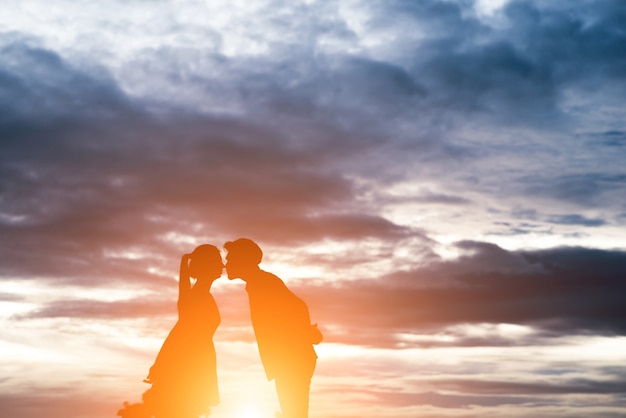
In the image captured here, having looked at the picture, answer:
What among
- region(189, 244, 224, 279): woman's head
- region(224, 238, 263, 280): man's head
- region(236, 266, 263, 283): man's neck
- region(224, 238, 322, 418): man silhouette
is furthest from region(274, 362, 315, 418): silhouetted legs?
region(189, 244, 224, 279): woman's head

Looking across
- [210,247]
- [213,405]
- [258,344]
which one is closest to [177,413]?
[213,405]

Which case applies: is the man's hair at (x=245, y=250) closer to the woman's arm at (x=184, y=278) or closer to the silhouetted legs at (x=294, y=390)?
the woman's arm at (x=184, y=278)

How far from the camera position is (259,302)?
123ft

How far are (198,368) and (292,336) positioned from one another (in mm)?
3748

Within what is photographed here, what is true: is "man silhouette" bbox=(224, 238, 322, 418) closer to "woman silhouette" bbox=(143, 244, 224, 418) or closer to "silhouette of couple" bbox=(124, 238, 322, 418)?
"silhouette of couple" bbox=(124, 238, 322, 418)

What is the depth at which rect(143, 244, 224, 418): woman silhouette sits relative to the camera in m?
37.0

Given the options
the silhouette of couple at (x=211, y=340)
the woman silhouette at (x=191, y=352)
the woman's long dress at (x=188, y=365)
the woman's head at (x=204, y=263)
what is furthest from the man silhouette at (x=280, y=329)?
the woman's long dress at (x=188, y=365)

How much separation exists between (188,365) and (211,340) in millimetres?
1304

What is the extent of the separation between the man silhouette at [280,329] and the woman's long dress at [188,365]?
1.66 m

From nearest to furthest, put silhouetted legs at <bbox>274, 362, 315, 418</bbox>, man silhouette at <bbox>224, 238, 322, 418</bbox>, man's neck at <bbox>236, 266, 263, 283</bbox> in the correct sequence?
silhouetted legs at <bbox>274, 362, 315, 418</bbox> < man silhouette at <bbox>224, 238, 322, 418</bbox> < man's neck at <bbox>236, 266, 263, 283</bbox>

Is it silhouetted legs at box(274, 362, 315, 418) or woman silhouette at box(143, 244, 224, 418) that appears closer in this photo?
silhouetted legs at box(274, 362, 315, 418)

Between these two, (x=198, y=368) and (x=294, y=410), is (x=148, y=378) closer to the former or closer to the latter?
(x=198, y=368)

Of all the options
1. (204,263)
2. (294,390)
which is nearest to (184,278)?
(204,263)

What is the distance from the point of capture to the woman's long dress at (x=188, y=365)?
36.9 m
